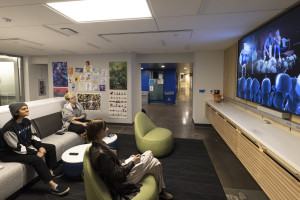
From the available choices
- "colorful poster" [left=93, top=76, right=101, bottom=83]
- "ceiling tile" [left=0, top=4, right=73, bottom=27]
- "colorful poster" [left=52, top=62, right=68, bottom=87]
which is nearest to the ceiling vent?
"ceiling tile" [left=0, top=4, right=73, bottom=27]

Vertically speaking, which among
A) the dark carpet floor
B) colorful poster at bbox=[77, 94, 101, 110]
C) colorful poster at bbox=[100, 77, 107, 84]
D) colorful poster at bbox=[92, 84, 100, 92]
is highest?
colorful poster at bbox=[100, 77, 107, 84]

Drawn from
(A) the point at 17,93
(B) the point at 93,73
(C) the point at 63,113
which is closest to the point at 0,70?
(A) the point at 17,93

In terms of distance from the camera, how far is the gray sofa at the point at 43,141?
2.24 m

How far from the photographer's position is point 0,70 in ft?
20.5

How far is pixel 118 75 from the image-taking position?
5930 millimetres

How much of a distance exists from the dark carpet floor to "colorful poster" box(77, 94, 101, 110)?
2.73 m

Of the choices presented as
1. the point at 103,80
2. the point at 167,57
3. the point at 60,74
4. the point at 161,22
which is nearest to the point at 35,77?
the point at 60,74

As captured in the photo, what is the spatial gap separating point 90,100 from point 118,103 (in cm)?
107

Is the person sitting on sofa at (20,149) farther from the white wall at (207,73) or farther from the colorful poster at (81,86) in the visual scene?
the white wall at (207,73)

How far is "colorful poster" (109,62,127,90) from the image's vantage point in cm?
589

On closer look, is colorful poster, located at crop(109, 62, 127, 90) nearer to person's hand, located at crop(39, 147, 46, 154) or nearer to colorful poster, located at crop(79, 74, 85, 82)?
colorful poster, located at crop(79, 74, 85, 82)

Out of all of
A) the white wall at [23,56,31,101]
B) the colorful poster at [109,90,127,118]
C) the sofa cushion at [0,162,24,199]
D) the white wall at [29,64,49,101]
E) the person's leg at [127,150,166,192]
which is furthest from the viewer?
the white wall at [29,64,49,101]

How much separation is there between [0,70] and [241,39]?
25.1 ft

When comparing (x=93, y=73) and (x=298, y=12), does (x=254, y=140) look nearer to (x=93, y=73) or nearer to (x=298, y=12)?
(x=298, y=12)
